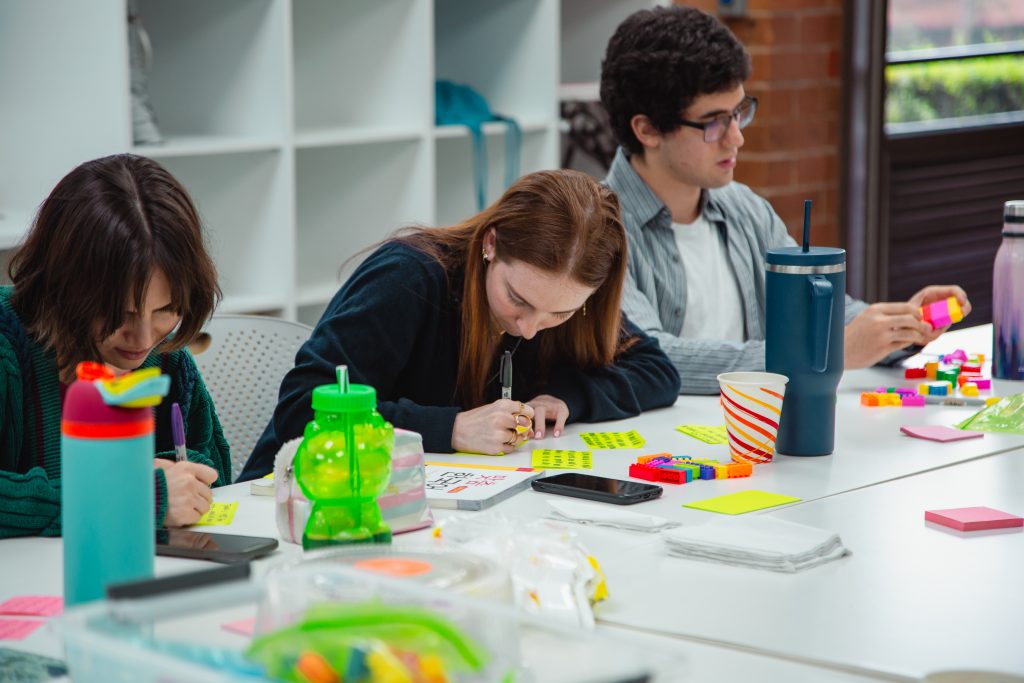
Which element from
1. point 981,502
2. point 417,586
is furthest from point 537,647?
point 981,502

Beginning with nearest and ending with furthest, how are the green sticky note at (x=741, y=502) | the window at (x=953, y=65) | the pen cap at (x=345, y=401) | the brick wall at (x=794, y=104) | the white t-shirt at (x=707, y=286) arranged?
the pen cap at (x=345, y=401), the green sticky note at (x=741, y=502), the white t-shirt at (x=707, y=286), the brick wall at (x=794, y=104), the window at (x=953, y=65)

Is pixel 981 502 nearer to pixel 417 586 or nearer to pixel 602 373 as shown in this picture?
pixel 602 373

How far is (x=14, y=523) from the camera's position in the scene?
51.9 inches

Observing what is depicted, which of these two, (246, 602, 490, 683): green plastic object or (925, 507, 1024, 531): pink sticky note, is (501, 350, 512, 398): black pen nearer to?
(925, 507, 1024, 531): pink sticky note

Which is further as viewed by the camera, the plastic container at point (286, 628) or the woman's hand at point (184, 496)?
the woman's hand at point (184, 496)

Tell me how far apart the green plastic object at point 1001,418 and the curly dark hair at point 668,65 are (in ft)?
2.90

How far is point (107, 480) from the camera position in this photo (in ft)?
3.15

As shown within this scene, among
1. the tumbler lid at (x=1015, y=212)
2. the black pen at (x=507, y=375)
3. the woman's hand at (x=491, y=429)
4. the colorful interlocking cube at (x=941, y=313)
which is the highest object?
the tumbler lid at (x=1015, y=212)

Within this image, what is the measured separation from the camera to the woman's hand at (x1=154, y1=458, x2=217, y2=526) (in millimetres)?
1347

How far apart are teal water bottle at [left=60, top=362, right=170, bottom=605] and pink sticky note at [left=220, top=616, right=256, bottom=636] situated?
0.16 m

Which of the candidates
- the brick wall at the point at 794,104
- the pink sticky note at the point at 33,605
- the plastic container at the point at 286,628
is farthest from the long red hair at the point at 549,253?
the brick wall at the point at 794,104

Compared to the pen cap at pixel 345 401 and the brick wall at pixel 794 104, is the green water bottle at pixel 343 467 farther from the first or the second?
the brick wall at pixel 794 104

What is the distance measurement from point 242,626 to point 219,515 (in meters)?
0.60

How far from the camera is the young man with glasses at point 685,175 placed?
2.47m
